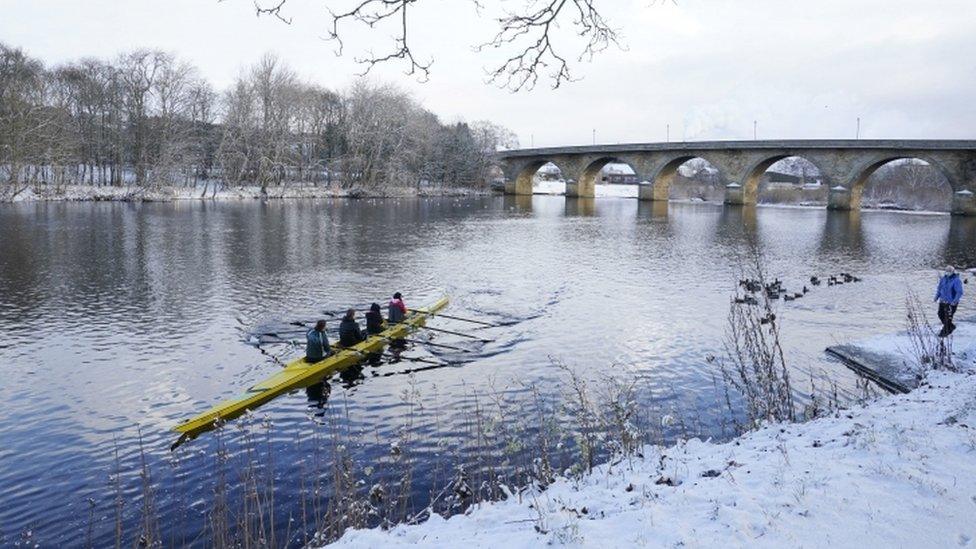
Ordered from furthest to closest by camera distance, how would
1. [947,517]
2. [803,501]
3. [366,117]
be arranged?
[366,117] < [803,501] < [947,517]

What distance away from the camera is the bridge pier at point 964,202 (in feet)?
174

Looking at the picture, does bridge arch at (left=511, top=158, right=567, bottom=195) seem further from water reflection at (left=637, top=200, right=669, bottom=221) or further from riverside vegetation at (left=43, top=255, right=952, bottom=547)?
riverside vegetation at (left=43, top=255, right=952, bottom=547)

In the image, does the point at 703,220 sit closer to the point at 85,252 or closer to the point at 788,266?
the point at 788,266

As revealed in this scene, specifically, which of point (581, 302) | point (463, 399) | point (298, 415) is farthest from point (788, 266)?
point (298, 415)

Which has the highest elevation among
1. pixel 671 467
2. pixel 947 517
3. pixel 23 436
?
pixel 947 517

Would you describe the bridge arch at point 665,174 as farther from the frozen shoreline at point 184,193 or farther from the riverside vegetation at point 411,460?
the riverside vegetation at point 411,460

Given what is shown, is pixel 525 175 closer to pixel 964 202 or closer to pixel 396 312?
pixel 964 202

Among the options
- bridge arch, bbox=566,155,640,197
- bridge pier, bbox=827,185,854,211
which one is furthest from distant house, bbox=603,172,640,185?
bridge pier, bbox=827,185,854,211

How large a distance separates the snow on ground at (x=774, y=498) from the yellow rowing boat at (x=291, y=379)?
17.0 ft

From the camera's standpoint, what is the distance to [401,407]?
11609 mm

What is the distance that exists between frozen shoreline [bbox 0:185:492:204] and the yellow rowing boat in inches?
1901

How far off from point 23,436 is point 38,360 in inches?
166

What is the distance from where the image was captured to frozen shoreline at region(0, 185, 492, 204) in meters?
55.0

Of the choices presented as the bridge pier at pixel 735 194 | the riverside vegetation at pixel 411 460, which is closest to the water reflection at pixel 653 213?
the bridge pier at pixel 735 194
